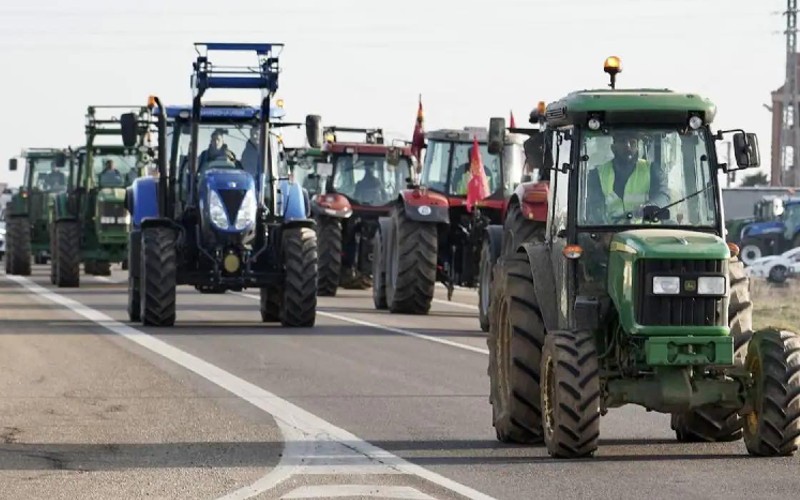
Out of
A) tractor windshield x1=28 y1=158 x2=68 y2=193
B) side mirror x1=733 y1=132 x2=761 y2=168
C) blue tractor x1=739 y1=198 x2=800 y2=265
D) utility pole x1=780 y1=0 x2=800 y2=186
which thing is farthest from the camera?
utility pole x1=780 y1=0 x2=800 y2=186

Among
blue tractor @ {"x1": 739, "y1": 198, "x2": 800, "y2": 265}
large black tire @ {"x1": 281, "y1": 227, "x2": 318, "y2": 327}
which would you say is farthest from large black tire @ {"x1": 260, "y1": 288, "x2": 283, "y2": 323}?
blue tractor @ {"x1": 739, "y1": 198, "x2": 800, "y2": 265}

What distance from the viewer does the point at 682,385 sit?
42.7 ft

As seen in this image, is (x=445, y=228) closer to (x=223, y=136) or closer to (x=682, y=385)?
(x=223, y=136)

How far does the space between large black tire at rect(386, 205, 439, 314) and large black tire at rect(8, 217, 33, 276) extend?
17450 millimetres

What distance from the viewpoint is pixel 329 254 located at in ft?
117

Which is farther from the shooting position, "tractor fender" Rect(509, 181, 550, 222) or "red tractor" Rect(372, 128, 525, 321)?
"red tractor" Rect(372, 128, 525, 321)

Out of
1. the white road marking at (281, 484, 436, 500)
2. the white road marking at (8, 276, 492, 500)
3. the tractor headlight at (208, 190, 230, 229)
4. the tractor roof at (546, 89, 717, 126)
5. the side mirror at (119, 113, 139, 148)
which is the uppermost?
the side mirror at (119, 113, 139, 148)

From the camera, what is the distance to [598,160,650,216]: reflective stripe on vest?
547 inches

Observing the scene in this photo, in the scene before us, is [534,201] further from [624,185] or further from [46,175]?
[46,175]

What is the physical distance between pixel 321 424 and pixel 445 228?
15.7m

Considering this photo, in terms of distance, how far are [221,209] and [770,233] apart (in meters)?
36.6

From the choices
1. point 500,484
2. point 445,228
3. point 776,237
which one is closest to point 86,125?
point 445,228

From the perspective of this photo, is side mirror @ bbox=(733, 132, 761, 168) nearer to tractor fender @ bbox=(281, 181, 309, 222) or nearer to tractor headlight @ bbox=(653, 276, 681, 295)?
tractor headlight @ bbox=(653, 276, 681, 295)

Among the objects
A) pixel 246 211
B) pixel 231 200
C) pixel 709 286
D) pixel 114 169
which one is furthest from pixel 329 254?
pixel 709 286
